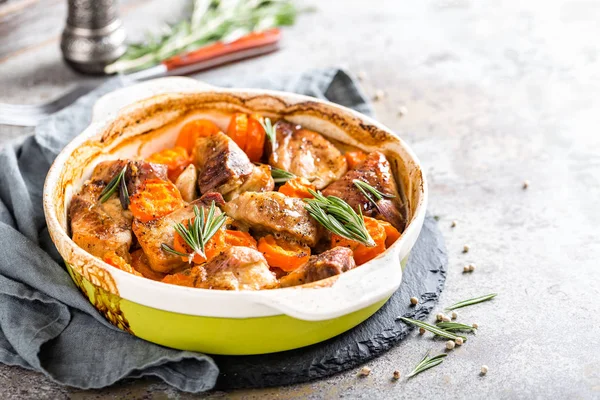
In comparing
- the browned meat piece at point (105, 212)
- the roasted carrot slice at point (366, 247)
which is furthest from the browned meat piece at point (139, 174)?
the roasted carrot slice at point (366, 247)

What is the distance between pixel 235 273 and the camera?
2537 mm

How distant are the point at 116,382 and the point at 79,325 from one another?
0.96ft

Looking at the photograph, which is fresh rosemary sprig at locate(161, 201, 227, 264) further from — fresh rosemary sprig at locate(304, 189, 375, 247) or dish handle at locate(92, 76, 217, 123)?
dish handle at locate(92, 76, 217, 123)

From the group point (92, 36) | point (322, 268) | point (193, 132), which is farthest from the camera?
point (92, 36)

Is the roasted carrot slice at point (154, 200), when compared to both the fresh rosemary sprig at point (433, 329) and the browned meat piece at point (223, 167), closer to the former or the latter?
the browned meat piece at point (223, 167)

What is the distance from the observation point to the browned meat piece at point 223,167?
3029mm

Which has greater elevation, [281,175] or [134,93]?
[134,93]

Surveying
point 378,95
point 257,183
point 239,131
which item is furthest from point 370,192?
point 378,95

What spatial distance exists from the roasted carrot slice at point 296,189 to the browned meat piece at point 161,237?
348mm

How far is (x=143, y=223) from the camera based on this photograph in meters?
2.86

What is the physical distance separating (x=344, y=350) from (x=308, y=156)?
943mm

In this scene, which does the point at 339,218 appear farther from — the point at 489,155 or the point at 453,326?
the point at 489,155

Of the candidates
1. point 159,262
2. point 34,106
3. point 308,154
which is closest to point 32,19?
point 34,106

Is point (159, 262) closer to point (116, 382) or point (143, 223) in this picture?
point (143, 223)
